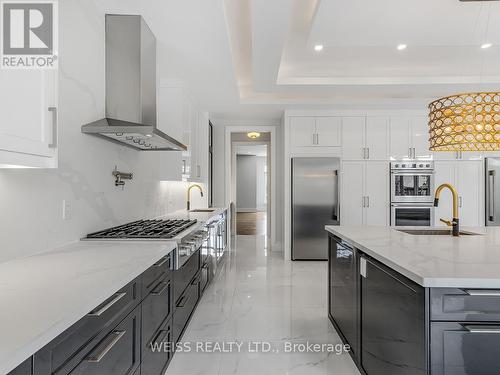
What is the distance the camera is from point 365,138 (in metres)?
5.24

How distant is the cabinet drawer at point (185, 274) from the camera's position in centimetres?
224

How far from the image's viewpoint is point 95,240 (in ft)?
6.77

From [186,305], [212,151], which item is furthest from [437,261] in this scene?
[212,151]

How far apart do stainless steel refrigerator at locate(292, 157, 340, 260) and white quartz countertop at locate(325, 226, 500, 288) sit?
8.96 feet

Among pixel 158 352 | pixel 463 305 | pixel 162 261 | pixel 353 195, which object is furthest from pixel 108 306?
pixel 353 195

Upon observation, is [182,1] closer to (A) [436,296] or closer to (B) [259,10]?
(B) [259,10]

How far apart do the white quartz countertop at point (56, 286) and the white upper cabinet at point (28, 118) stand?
17.7 inches

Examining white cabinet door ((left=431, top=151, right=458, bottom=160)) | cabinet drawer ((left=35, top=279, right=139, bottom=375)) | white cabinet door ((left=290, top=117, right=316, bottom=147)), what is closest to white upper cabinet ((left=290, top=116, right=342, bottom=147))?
white cabinet door ((left=290, top=117, right=316, bottom=147))

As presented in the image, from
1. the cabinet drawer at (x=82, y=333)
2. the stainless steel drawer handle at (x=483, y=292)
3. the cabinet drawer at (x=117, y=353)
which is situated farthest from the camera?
the stainless steel drawer handle at (x=483, y=292)

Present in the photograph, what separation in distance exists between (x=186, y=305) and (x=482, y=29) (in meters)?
3.61

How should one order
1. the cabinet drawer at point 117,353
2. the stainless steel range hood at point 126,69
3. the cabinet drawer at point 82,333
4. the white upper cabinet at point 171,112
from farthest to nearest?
the white upper cabinet at point 171,112
the stainless steel range hood at point 126,69
the cabinet drawer at point 117,353
the cabinet drawer at point 82,333

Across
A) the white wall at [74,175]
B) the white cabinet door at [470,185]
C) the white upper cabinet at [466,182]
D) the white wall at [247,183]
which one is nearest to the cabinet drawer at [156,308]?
the white wall at [74,175]

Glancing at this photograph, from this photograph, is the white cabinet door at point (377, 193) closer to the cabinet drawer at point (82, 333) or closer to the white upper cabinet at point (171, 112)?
the white upper cabinet at point (171, 112)

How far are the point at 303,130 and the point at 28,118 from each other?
443 centimetres
